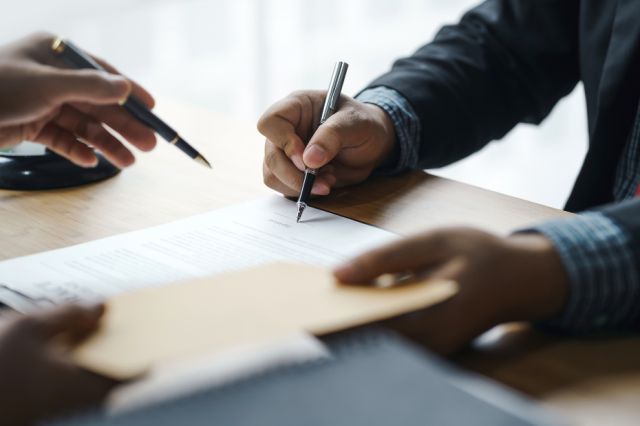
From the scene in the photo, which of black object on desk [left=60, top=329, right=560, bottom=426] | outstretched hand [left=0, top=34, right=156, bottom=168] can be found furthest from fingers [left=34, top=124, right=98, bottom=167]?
black object on desk [left=60, top=329, right=560, bottom=426]

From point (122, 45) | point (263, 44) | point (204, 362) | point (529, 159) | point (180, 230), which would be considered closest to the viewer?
point (204, 362)

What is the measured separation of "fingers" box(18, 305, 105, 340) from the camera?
50 cm

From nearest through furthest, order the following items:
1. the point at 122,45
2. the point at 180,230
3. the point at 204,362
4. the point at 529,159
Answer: the point at 204,362 → the point at 180,230 → the point at 122,45 → the point at 529,159

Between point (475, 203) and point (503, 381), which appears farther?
point (475, 203)

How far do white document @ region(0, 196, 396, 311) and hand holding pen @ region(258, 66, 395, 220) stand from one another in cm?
6

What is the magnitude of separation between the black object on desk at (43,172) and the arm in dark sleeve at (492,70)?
0.42m

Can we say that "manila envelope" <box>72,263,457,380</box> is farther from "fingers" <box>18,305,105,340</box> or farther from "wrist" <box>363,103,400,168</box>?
"wrist" <box>363,103,400,168</box>

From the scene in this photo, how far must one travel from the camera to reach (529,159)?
3234 mm

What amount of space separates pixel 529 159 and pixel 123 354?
9.57ft

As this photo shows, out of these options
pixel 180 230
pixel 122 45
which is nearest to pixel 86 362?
pixel 180 230

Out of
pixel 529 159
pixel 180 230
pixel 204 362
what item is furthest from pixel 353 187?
pixel 529 159

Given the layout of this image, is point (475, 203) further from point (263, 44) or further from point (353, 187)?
point (263, 44)

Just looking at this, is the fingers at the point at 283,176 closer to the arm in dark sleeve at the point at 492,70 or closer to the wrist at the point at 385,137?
the wrist at the point at 385,137

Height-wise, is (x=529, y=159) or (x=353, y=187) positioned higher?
(x=353, y=187)
